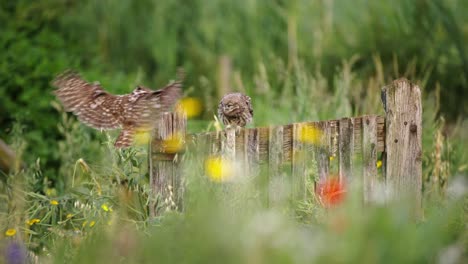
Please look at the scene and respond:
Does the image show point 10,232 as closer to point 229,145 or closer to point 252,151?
point 229,145

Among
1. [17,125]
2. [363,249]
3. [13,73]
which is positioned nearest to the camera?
[363,249]

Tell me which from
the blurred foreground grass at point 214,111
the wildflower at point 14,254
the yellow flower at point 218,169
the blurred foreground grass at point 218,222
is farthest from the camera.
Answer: the yellow flower at point 218,169

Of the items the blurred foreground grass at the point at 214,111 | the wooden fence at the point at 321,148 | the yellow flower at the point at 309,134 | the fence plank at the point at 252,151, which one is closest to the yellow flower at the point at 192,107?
the blurred foreground grass at the point at 214,111

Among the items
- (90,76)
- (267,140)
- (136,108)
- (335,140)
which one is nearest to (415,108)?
(335,140)

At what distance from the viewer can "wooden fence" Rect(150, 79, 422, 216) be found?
4309 millimetres

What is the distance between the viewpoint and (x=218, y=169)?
14.0 ft

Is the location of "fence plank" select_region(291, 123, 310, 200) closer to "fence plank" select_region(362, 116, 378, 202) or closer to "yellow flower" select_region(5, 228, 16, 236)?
"fence plank" select_region(362, 116, 378, 202)

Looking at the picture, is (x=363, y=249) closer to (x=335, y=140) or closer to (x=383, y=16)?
(x=335, y=140)

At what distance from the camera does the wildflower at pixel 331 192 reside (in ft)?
13.2

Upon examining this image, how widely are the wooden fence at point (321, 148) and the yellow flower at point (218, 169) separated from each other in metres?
0.04

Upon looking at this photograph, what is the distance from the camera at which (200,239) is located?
272 cm

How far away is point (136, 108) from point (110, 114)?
198 millimetres

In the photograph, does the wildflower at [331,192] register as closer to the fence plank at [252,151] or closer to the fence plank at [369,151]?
the fence plank at [252,151]

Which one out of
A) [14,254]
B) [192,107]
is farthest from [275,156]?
[192,107]
